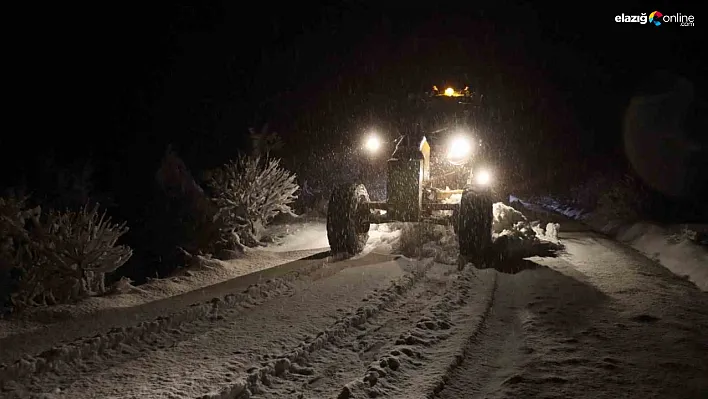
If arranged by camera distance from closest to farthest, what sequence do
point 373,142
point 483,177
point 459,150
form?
point 483,177, point 459,150, point 373,142

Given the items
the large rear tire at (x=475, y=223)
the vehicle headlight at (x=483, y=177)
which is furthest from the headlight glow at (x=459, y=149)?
the large rear tire at (x=475, y=223)

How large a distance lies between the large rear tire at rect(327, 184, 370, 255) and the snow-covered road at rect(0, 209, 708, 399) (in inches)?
70.5

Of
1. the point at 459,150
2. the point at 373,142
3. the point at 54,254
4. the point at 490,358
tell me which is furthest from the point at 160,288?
the point at 459,150

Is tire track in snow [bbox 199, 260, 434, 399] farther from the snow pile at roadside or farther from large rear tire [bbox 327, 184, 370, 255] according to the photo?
the snow pile at roadside

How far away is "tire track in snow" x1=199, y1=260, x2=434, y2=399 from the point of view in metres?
3.81

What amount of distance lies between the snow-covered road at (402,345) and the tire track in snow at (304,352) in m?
0.01

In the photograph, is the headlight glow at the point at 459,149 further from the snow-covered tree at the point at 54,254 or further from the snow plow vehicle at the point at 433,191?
the snow-covered tree at the point at 54,254

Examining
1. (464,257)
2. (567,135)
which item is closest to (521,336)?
(464,257)

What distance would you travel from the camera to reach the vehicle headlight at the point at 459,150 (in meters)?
10.3

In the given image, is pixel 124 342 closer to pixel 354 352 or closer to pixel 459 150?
pixel 354 352

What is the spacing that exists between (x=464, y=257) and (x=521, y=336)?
3519mm

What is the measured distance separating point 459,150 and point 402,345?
253 inches

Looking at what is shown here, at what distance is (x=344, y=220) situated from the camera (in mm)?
8859

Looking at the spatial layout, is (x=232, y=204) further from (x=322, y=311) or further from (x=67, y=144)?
(x=67, y=144)
